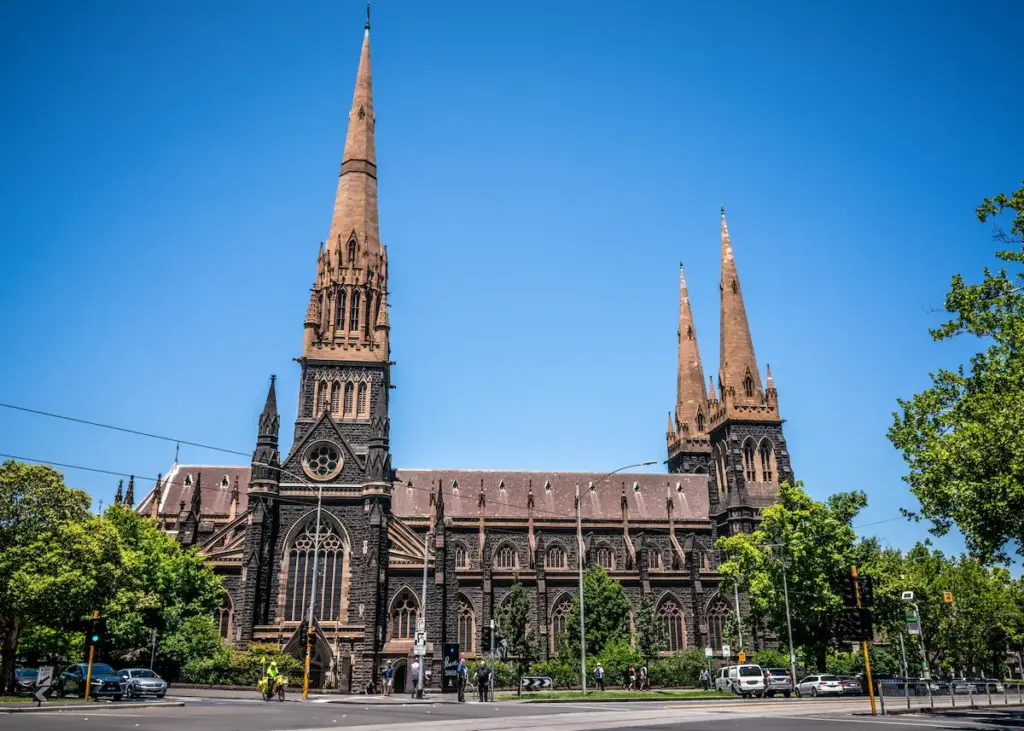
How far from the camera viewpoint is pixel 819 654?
46.8 meters

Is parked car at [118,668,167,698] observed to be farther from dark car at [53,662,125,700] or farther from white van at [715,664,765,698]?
white van at [715,664,765,698]

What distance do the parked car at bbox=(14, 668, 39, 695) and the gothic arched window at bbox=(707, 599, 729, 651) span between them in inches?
1786

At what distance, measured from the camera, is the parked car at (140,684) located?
3056cm

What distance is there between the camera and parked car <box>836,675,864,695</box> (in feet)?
131

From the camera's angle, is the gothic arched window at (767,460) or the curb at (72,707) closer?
the curb at (72,707)

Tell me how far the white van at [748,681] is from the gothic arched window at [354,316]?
34.9 metres

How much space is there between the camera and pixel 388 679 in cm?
4338

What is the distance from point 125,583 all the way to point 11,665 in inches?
219

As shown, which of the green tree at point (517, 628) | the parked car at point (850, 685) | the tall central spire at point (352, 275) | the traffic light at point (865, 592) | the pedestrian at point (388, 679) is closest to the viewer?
the traffic light at point (865, 592)

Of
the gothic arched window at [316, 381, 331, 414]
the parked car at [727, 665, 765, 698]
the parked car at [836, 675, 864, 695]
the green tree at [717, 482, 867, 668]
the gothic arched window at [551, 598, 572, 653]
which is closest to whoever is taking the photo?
the parked car at [727, 665, 765, 698]

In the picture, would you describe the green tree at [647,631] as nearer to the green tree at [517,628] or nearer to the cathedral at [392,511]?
the cathedral at [392,511]

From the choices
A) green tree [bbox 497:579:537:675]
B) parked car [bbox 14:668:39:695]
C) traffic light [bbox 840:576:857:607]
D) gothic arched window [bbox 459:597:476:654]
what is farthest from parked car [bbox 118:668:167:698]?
gothic arched window [bbox 459:597:476:654]

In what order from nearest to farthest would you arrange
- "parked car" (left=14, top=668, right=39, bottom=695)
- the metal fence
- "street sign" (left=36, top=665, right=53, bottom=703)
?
"street sign" (left=36, top=665, right=53, bottom=703), the metal fence, "parked car" (left=14, top=668, right=39, bottom=695)

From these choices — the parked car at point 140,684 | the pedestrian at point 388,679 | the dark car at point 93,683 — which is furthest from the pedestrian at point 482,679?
the dark car at point 93,683
